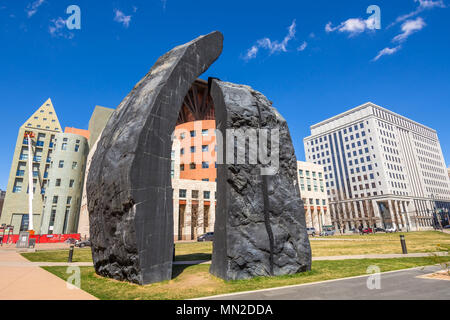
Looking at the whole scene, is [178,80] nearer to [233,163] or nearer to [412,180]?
[233,163]

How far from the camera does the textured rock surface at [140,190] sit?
27.2ft

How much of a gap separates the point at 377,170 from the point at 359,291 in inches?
3662

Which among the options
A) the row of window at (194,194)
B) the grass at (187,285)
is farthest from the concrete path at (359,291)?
the row of window at (194,194)

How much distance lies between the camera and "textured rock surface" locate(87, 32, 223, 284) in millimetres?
8289

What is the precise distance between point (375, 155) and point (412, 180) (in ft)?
71.0

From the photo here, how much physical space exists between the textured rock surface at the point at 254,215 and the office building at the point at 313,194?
56.3m

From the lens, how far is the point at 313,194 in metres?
66.1

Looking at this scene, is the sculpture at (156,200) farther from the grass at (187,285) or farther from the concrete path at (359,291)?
the concrete path at (359,291)

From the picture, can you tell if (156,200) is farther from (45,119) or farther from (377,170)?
(377,170)

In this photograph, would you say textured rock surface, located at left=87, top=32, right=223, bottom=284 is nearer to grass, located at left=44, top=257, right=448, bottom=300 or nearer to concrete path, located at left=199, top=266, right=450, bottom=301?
grass, located at left=44, top=257, right=448, bottom=300

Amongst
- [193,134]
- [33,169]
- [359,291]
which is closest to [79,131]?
[33,169]

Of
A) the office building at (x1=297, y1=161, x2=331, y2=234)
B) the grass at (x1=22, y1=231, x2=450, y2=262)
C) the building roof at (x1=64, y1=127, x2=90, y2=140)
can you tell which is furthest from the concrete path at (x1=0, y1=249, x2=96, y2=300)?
the building roof at (x1=64, y1=127, x2=90, y2=140)

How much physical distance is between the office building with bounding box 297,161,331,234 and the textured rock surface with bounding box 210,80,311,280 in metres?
56.3
